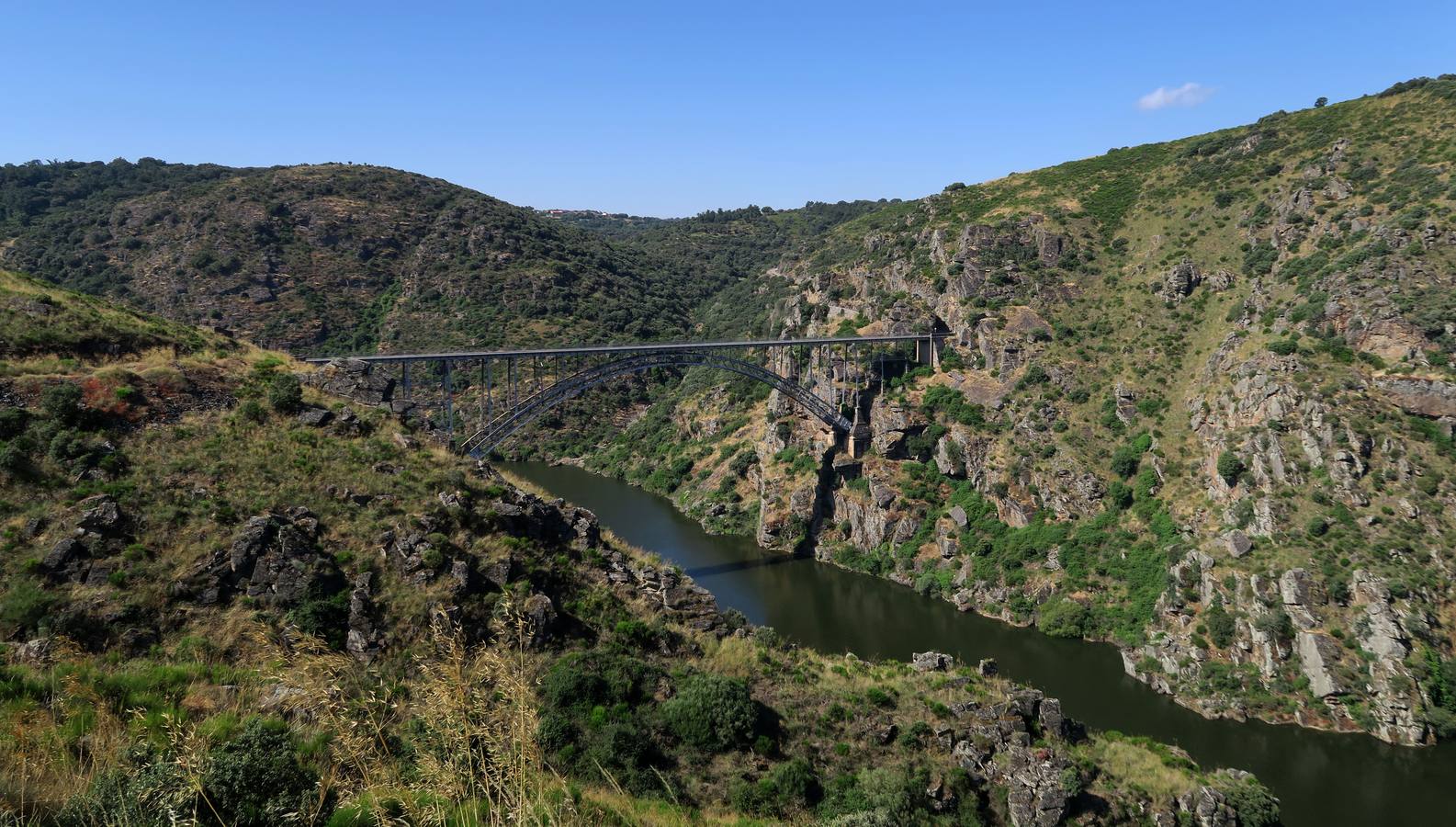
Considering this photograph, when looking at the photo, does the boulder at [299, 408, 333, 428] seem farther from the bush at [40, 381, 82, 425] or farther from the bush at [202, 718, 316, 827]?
the bush at [202, 718, 316, 827]

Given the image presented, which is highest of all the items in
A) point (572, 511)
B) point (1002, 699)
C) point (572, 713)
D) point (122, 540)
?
point (122, 540)

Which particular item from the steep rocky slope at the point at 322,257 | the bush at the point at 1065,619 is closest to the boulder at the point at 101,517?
the bush at the point at 1065,619

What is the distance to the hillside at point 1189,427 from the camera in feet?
90.4

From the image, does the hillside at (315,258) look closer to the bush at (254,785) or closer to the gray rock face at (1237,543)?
the gray rock face at (1237,543)

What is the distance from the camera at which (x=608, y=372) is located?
1615 inches

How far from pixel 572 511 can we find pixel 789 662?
843cm

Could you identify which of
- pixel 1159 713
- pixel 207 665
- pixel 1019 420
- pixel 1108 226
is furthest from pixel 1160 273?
pixel 207 665

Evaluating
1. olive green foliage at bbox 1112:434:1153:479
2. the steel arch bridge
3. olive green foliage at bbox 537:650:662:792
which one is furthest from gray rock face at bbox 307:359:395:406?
olive green foliage at bbox 1112:434:1153:479

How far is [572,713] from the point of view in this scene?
47.6 feet

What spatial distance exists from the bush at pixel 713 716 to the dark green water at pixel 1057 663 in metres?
18.3

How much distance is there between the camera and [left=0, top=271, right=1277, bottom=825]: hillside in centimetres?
1215

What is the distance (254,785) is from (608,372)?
119 feet

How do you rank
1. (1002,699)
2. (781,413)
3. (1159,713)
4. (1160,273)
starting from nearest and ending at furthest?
(1002,699) → (1159,713) → (1160,273) → (781,413)

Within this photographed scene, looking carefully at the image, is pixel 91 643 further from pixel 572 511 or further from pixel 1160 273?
pixel 1160 273
